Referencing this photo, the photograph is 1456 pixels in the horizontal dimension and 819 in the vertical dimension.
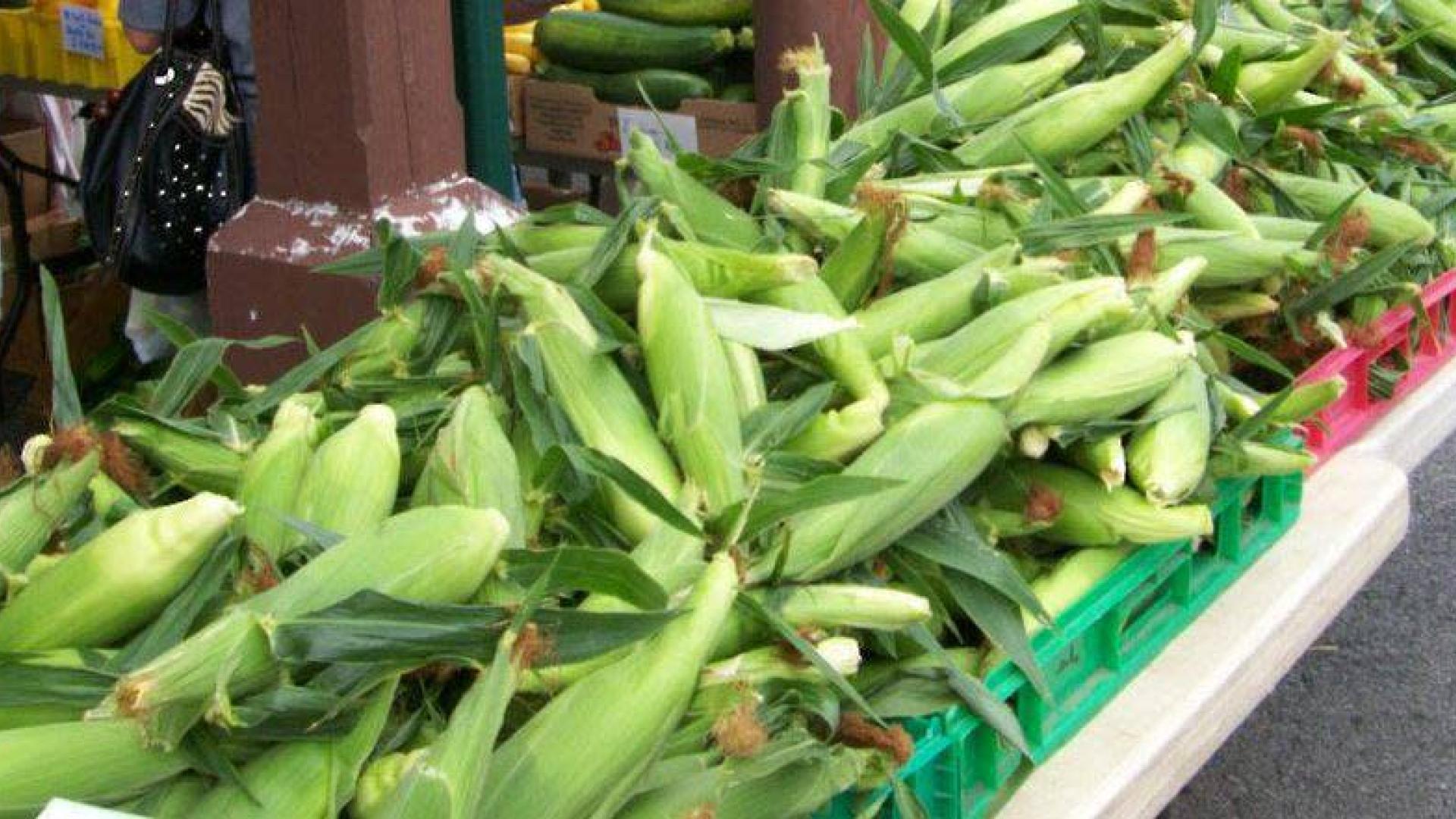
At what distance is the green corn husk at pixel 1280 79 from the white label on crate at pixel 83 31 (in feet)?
9.78

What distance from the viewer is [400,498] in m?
1.59

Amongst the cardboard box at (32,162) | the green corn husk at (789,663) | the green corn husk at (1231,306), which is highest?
the green corn husk at (789,663)

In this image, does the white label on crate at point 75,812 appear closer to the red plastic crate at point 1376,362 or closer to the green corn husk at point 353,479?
the green corn husk at point 353,479

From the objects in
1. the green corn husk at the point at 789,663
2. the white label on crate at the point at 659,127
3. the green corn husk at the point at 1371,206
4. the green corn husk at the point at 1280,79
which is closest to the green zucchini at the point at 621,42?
the white label on crate at the point at 659,127

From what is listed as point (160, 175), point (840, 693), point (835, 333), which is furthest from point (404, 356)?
point (160, 175)

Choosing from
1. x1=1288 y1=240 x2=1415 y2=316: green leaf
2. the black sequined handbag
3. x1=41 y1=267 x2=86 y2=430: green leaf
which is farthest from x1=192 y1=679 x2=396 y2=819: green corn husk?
the black sequined handbag

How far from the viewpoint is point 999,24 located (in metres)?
2.69

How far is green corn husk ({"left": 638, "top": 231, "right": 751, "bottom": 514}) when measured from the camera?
1518mm

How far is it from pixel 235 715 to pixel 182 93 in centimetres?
246

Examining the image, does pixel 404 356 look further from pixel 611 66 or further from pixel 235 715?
pixel 611 66

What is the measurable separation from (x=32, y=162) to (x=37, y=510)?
165 inches

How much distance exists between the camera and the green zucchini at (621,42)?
13.5 ft

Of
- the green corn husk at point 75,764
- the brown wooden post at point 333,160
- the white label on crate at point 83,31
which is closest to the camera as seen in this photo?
the green corn husk at point 75,764

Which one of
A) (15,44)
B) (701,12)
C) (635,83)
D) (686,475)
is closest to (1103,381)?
(686,475)
